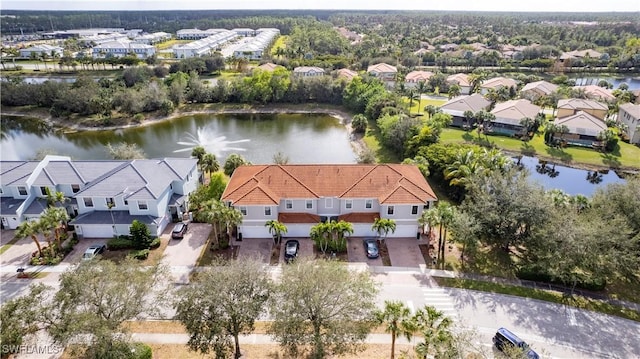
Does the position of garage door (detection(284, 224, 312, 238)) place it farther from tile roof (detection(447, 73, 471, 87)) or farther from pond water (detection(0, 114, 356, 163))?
tile roof (detection(447, 73, 471, 87))

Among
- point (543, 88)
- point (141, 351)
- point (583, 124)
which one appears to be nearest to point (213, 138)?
point (141, 351)

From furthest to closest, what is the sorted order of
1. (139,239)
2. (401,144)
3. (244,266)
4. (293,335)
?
(401,144)
(139,239)
(244,266)
(293,335)

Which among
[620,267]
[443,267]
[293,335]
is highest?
[293,335]

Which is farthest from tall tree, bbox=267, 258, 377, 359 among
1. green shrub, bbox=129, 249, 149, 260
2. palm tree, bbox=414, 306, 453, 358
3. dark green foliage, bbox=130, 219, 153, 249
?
dark green foliage, bbox=130, 219, 153, 249

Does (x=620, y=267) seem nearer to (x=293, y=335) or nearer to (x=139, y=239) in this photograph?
(x=293, y=335)

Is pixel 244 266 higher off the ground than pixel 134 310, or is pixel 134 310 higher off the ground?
pixel 244 266

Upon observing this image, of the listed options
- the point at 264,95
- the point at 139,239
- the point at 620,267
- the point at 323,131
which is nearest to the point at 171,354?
the point at 139,239

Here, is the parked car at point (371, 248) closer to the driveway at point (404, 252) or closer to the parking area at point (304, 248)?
the driveway at point (404, 252)
